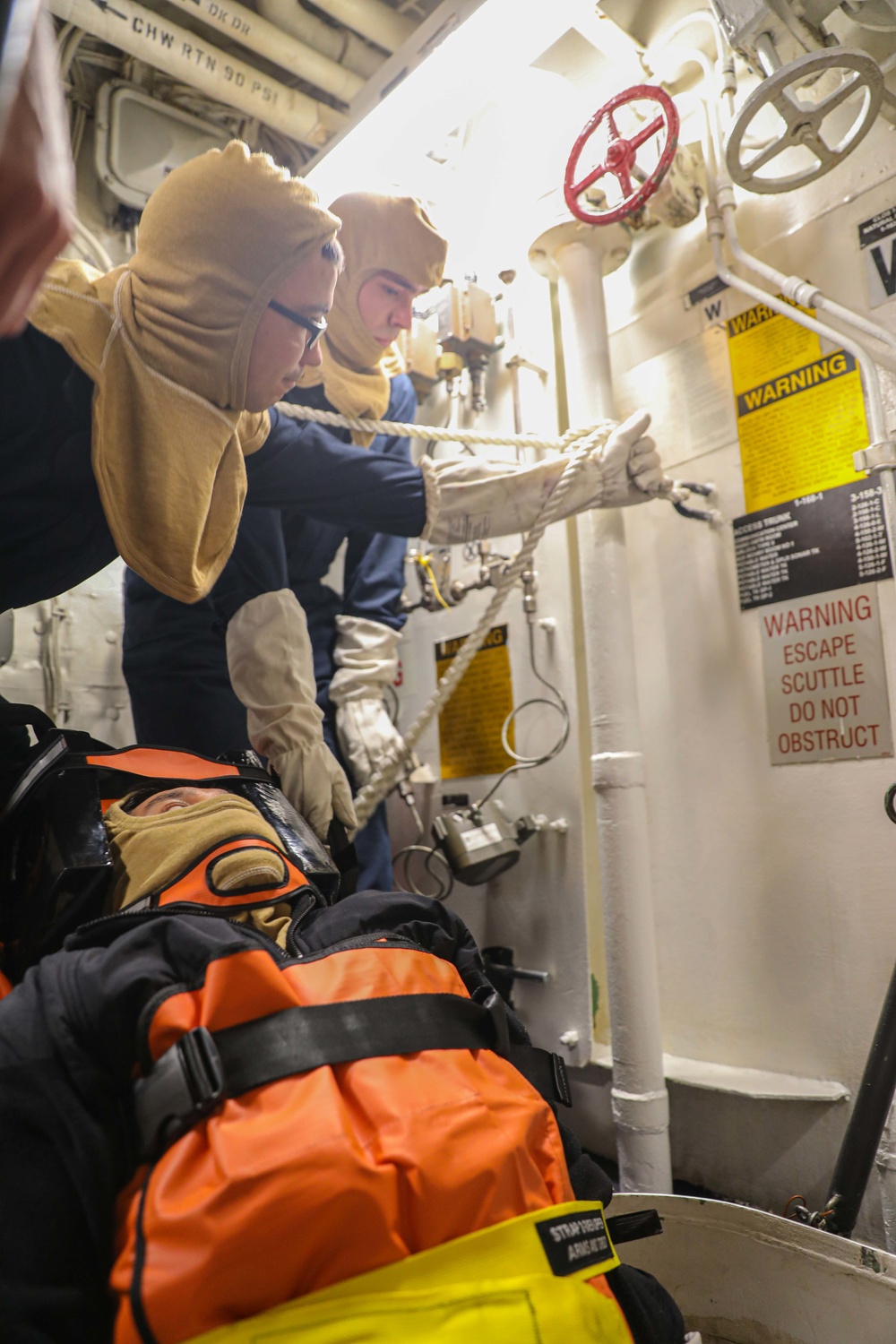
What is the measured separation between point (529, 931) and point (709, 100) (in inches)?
77.4

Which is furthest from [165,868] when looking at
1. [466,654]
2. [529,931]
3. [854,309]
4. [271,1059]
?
[854,309]

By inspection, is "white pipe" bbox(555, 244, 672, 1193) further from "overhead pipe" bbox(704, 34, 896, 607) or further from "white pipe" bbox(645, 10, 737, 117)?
"white pipe" bbox(645, 10, 737, 117)

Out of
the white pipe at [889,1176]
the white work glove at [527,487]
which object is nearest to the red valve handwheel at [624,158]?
the white work glove at [527,487]

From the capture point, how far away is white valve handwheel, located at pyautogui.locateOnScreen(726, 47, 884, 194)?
128 cm

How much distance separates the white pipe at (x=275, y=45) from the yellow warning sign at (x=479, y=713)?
1456 millimetres

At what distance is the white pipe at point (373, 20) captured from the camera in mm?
2035

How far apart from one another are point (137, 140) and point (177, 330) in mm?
1565

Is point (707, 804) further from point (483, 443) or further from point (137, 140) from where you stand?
point (137, 140)

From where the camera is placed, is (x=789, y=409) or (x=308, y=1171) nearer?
(x=308, y=1171)

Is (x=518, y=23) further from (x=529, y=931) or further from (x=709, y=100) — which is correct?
(x=529, y=931)

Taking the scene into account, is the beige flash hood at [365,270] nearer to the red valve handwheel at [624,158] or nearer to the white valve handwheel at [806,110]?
the red valve handwheel at [624,158]

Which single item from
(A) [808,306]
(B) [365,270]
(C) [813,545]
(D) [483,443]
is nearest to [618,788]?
(C) [813,545]

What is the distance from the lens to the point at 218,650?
1.91 meters

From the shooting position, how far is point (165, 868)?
0.94 m
